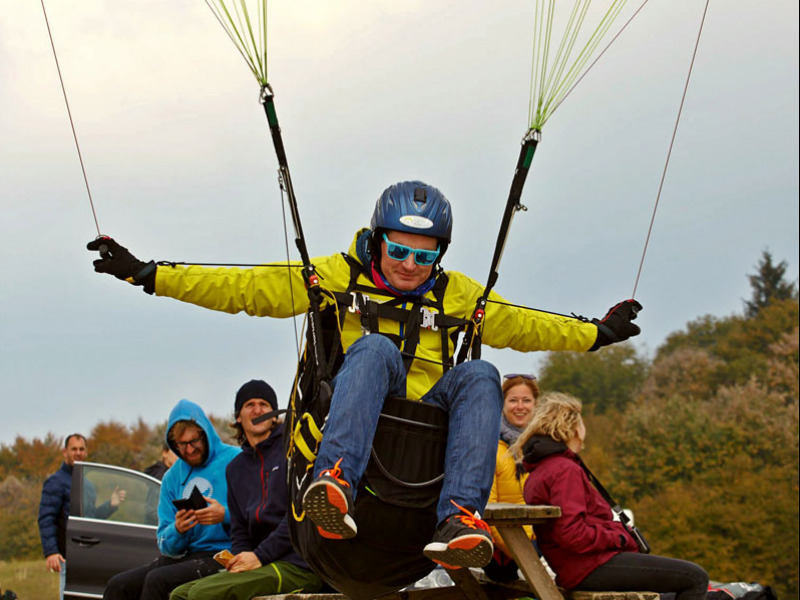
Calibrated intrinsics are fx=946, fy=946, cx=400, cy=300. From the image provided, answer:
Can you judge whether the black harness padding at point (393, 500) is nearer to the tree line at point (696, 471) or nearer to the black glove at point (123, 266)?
the black glove at point (123, 266)

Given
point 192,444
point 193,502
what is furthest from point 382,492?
point 192,444

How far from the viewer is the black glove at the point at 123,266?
3.60m

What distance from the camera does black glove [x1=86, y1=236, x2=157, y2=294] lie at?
11.8 feet

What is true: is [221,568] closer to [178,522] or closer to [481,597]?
[178,522]

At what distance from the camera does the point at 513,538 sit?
482 cm

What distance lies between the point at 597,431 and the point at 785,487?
916 cm

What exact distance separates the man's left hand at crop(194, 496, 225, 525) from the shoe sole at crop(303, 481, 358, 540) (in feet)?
6.93

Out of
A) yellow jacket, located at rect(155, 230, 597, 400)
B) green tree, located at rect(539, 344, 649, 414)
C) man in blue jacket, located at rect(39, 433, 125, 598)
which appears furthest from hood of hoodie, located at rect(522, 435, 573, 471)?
green tree, located at rect(539, 344, 649, 414)

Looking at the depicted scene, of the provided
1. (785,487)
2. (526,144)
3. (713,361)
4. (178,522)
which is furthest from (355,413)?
(713,361)

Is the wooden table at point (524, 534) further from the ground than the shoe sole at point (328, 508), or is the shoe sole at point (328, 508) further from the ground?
the shoe sole at point (328, 508)

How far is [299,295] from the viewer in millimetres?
3791

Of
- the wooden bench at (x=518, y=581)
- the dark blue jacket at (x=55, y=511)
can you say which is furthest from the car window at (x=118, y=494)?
the wooden bench at (x=518, y=581)

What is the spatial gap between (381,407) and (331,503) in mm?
413

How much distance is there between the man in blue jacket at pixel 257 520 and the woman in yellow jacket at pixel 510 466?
114cm
